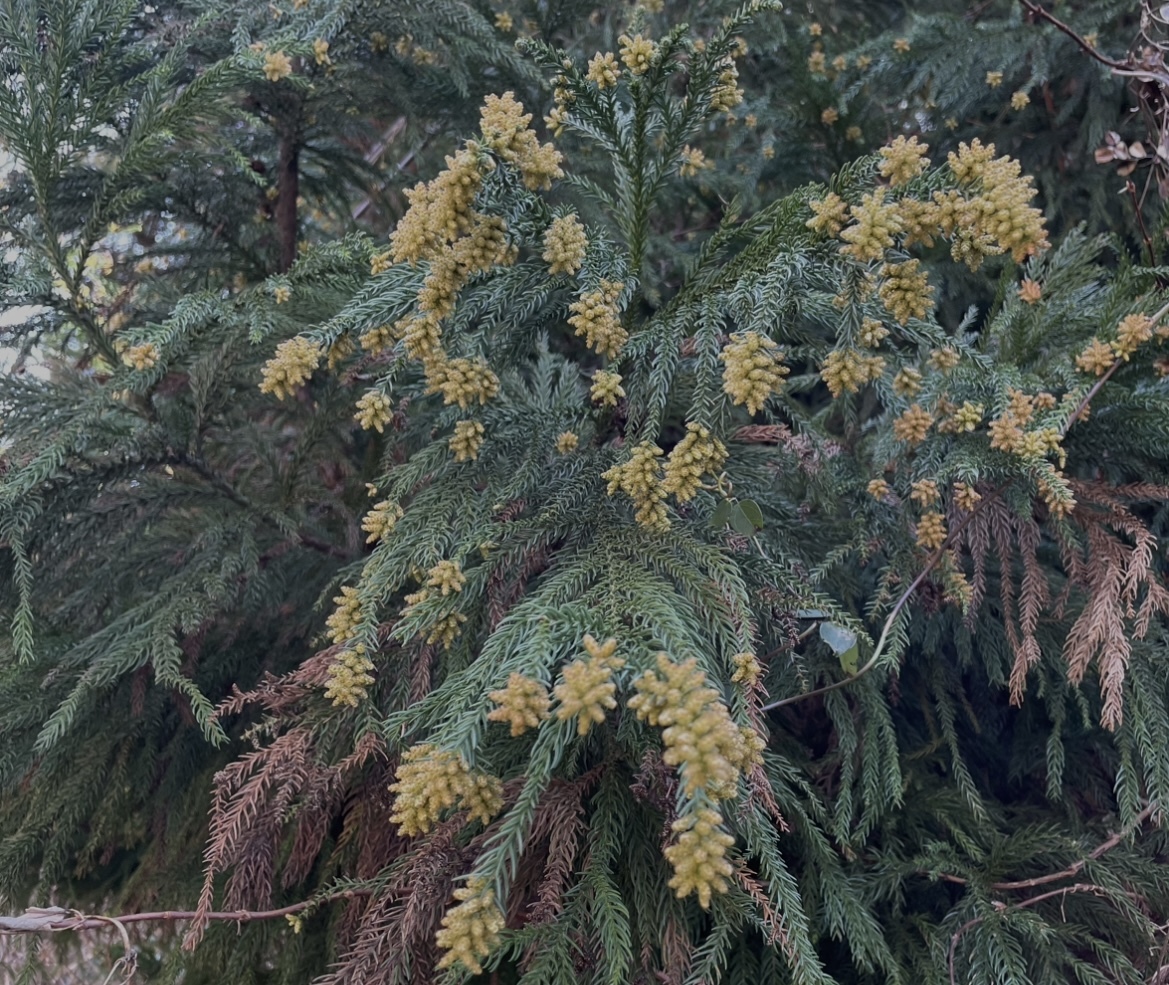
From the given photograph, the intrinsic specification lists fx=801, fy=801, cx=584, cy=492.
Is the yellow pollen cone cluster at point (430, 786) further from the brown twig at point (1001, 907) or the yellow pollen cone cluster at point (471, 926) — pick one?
the brown twig at point (1001, 907)

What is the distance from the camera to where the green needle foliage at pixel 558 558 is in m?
1.20

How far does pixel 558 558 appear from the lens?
142cm

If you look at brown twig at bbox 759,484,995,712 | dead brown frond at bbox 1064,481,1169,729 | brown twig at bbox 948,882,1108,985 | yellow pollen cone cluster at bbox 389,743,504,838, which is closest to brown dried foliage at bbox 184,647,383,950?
yellow pollen cone cluster at bbox 389,743,504,838

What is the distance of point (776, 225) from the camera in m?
1.33

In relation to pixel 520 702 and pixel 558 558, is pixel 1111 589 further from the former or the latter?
pixel 520 702

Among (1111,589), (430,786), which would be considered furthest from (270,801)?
(1111,589)

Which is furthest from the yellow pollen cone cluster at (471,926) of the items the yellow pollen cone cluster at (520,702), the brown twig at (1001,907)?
the brown twig at (1001,907)

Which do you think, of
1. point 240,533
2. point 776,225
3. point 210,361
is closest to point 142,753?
point 240,533

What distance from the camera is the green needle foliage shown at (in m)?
1.20

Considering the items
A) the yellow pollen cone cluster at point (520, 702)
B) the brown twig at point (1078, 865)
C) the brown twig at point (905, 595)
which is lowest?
the brown twig at point (1078, 865)

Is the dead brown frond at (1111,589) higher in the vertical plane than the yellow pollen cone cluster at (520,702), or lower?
lower

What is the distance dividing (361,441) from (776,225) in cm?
167

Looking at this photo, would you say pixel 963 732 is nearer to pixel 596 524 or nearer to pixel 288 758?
pixel 596 524

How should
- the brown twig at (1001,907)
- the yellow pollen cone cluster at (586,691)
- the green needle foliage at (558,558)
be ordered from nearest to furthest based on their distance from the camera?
1. the yellow pollen cone cluster at (586,691)
2. the green needle foliage at (558,558)
3. the brown twig at (1001,907)
